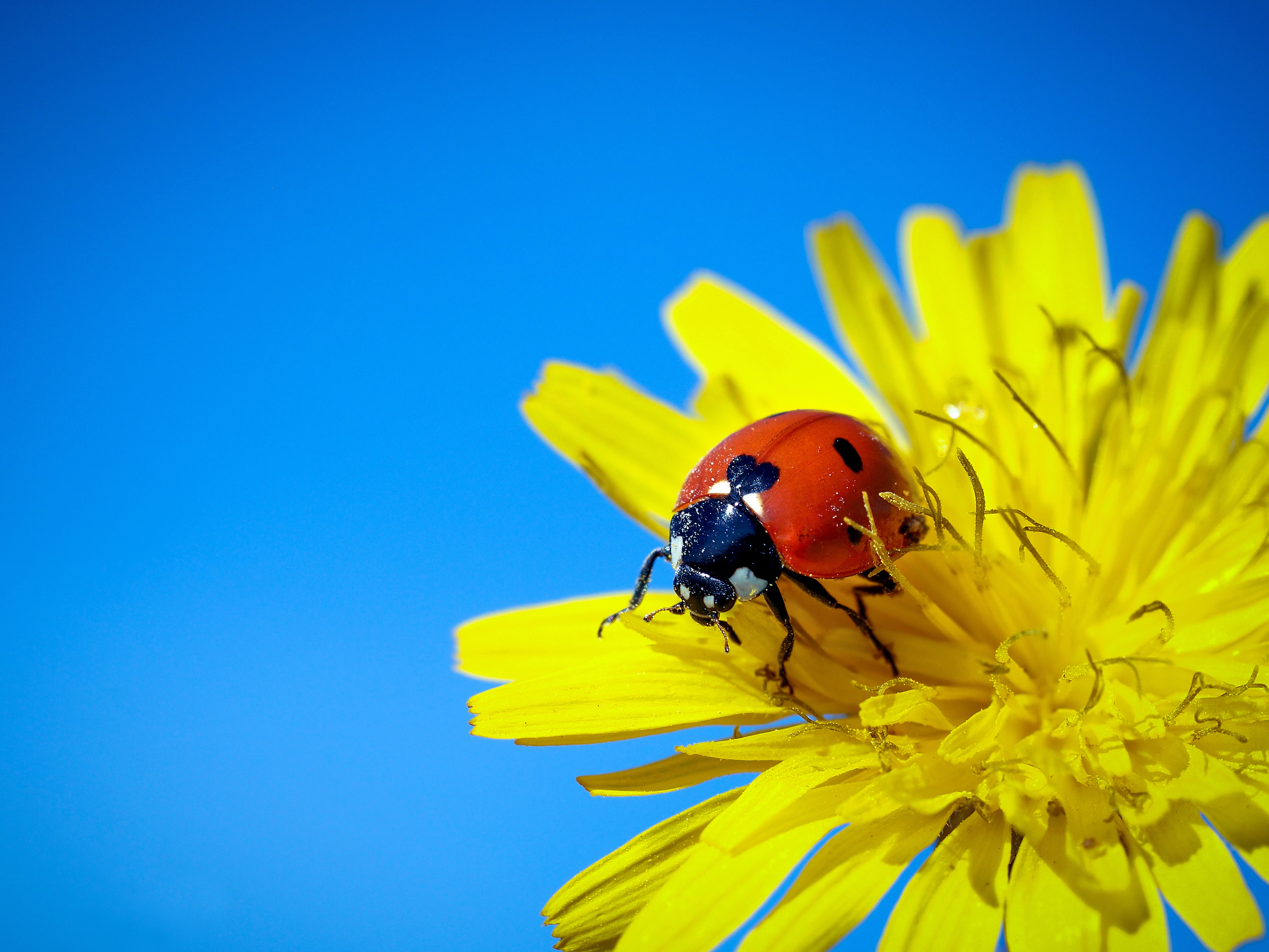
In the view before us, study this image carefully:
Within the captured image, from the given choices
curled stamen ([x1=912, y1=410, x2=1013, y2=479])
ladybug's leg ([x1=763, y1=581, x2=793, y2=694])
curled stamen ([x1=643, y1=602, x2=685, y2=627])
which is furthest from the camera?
curled stamen ([x1=912, y1=410, x2=1013, y2=479])

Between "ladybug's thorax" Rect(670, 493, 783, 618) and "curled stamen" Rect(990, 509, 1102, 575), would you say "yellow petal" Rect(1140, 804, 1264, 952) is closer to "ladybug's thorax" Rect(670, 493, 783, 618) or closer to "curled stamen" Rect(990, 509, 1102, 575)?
"curled stamen" Rect(990, 509, 1102, 575)

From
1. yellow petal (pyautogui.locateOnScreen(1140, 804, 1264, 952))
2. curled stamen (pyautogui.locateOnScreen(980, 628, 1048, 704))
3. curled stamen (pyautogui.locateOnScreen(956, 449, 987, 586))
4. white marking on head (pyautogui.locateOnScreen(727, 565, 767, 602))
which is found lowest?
yellow petal (pyautogui.locateOnScreen(1140, 804, 1264, 952))

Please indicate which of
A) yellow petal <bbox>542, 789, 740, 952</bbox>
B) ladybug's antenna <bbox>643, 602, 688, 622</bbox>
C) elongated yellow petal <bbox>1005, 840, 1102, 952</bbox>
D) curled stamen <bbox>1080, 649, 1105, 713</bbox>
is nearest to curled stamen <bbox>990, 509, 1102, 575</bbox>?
curled stamen <bbox>1080, 649, 1105, 713</bbox>

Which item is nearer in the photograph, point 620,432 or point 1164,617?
point 1164,617

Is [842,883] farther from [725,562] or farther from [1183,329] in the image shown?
[1183,329]

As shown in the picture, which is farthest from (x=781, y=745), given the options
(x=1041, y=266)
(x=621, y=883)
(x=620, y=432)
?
(x=1041, y=266)

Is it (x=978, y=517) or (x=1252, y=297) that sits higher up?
(x=1252, y=297)

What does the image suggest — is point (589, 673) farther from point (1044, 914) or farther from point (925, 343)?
point (925, 343)
